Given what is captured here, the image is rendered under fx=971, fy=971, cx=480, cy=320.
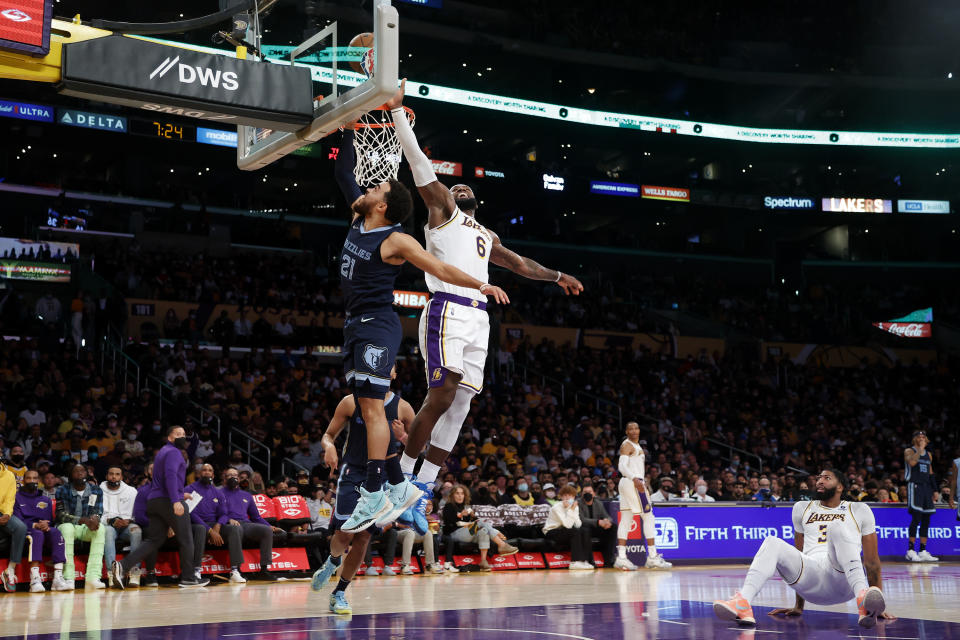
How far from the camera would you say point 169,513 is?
12.3m

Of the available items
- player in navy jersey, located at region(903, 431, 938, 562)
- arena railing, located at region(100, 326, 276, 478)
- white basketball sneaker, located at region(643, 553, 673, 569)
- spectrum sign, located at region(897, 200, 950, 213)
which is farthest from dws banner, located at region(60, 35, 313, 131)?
spectrum sign, located at region(897, 200, 950, 213)

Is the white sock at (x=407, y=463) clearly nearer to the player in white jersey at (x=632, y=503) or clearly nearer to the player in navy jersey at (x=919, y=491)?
the player in white jersey at (x=632, y=503)

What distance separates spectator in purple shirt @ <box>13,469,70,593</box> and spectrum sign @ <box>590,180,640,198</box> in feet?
93.2

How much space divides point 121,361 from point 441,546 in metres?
10.1

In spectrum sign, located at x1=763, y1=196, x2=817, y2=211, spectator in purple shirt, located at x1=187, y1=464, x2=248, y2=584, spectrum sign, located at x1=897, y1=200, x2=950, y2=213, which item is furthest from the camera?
spectrum sign, located at x1=897, y1=200, x2=950, y2=213

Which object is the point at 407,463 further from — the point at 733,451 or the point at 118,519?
the point at 733,451

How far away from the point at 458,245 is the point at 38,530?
7.88m

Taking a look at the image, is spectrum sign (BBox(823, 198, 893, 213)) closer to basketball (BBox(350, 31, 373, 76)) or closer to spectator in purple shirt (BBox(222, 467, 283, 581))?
spectator in purple shirt (BBox(222, 467, 283, 581))

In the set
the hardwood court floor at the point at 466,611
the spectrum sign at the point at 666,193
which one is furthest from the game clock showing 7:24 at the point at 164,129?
the hardwood court floor at the point at 466,611

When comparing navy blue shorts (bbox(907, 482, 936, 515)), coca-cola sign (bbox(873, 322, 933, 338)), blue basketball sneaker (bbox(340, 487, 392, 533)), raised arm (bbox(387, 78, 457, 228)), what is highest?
coca-cola sign (bbox(873, 322, 933, 338))

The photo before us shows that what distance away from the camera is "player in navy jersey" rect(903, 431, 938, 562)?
1681 centimetres

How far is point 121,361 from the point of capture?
2170 cm

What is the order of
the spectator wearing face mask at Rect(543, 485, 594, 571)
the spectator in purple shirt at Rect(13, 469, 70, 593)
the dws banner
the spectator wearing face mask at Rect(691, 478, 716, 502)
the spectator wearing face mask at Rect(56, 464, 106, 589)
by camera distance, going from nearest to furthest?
the dws banner < the spectator in purple shirt at Rect(13, 469, 70, 593) < the spectator wearing face mask at Rect(56, 464, 106, 589) < the spectator wearing face mask at Rect(543, 485, 594, 571) < the spectator wearing face mask at Rect(691, 478, 716, 502)

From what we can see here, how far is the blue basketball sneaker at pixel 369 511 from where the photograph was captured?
6.69m
